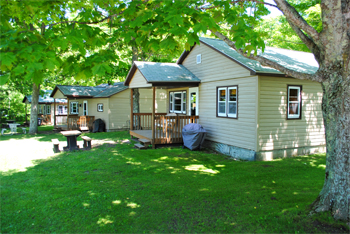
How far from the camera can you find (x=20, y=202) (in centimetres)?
502

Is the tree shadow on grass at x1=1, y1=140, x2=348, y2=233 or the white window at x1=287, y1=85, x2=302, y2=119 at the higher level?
the white window at x1=287, y1=85, x2=302, y2=119

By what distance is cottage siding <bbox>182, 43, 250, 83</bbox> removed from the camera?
384 inches

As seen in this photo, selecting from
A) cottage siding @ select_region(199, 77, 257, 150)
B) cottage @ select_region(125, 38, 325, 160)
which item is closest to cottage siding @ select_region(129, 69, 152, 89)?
cottage @ select_region(125, 38, 325, 160)

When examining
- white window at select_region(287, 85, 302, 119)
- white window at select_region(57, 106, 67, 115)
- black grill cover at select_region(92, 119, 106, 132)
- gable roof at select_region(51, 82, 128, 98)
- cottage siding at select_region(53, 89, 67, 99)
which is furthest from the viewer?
white window at select_region(57, 106, 67, 115)

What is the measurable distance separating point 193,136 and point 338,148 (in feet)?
23.4

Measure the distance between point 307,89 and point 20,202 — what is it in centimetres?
1050

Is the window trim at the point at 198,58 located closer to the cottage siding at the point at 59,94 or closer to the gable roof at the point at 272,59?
the gable roof at the point at 272,59

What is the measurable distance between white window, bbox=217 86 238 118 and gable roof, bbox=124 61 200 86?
5.50 ft

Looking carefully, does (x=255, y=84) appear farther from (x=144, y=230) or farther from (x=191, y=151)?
(x=144, y=230)

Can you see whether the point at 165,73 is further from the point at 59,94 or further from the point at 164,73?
the point at 59,94

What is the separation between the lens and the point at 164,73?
11820 millimetres

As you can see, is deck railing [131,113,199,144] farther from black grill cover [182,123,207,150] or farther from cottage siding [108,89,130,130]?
cottage siding [108,89,130,130]

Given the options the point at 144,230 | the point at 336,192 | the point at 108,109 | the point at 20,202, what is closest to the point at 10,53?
the point at 144,230

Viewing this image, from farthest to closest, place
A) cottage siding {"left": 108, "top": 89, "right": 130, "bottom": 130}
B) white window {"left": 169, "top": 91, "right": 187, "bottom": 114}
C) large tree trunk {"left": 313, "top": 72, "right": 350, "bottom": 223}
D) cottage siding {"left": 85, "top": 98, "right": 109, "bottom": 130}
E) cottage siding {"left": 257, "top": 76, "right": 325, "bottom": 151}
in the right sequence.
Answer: cottage siding {"left": 85, "top": 98, "right": 109, "bottom": 130} < cottage siding {"left": 108, "top": 89, "right": 130, "bottom": 130} < white window {"left": 169, "top": 91, "right": 187, "bottom": 114} < cottage siding {"left": 257, "top": 76, "right": 325, "bottom": 151} < large tree trunk {"left": 313, "top": 72, "right": 350, "bottom": 223}
